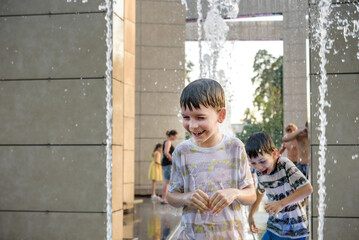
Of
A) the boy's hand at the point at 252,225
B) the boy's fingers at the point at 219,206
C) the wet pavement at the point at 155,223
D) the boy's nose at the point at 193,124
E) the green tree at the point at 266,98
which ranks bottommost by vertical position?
the wet pavement at the point at 155,223

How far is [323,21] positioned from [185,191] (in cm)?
380

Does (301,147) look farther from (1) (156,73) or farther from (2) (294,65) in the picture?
(2) (294,65)

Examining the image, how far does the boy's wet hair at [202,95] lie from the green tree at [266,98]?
2080cm

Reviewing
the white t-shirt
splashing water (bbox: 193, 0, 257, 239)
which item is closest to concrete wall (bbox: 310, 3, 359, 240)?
the white t-shirt

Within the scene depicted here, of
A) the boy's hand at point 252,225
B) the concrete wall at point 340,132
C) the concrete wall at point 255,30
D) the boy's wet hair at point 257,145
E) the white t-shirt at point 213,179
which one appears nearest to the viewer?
the white t-shirt at point 213,179

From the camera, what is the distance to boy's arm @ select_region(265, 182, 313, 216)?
2930 millimetres

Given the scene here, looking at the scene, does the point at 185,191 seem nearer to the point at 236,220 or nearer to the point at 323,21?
the point at 236,220

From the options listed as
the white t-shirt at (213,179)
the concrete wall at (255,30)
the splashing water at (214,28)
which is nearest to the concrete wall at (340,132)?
the white t-shirt at (213,179)

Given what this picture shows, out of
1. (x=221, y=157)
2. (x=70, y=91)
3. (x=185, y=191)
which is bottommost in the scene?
(x=185, y=191)

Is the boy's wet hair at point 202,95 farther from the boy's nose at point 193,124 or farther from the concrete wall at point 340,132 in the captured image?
the concrete wall at point 340,132

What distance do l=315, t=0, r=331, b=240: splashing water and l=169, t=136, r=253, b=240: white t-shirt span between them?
11.2ft

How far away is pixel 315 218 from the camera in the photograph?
532 cm

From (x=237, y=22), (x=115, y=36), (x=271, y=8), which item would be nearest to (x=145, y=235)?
(x=115, y=36)

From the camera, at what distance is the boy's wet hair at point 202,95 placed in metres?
1.95
